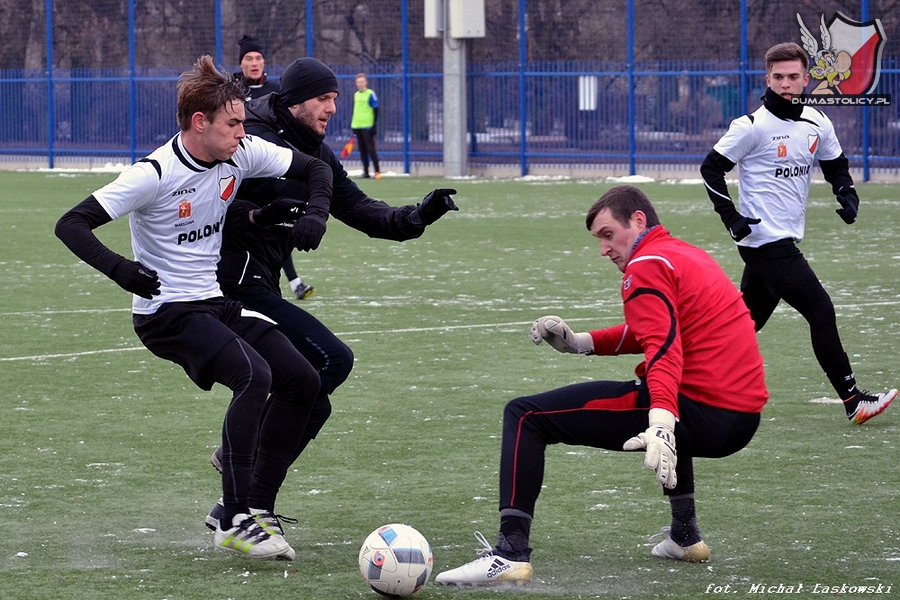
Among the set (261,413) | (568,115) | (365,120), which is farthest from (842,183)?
(568,115)

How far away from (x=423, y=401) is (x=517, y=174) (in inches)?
936

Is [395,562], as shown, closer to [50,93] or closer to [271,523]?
[271,523]

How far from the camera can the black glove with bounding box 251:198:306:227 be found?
19.5 ft

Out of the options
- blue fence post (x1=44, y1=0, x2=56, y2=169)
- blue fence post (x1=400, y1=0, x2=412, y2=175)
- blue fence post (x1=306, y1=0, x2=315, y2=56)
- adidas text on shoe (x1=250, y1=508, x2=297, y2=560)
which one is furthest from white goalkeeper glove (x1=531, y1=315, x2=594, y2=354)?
blue fence post (x1=44, y1=0, x2=56, y2=169)

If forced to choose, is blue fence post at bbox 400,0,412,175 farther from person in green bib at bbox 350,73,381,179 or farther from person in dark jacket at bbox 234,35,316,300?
person in dark jacket at bbox 234,35,316,300

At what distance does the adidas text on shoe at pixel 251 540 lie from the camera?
5.61 m

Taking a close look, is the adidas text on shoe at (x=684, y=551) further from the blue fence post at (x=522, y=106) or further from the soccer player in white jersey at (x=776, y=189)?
the blue fence post at (x=522, y=106)

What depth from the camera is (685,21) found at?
3253 cm

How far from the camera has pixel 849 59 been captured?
92.6 feet

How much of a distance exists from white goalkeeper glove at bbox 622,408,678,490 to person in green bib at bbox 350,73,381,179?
2611 centimetres

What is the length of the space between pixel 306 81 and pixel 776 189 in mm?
3554

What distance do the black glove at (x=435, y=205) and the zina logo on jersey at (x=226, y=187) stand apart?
2.74 feet

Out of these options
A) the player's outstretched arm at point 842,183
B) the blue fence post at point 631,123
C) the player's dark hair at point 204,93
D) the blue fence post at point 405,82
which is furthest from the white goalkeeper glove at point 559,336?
the blue fence post at point 405,82

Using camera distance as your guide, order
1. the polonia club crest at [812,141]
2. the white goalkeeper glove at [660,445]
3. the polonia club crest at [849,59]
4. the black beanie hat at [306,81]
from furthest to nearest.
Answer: the polonia club crest at [849,59], the polonia club crest at [812,141], the black beanie hat at [306,81], the white goalkeeper glove at [660,445]
